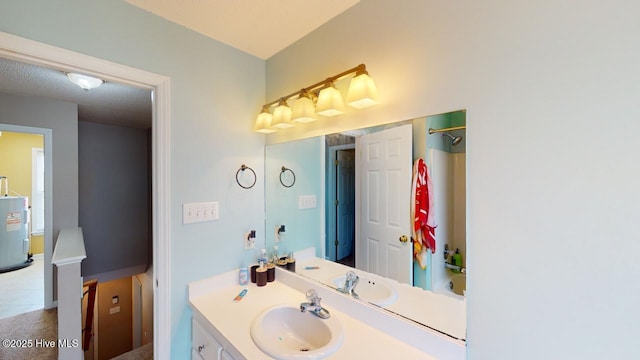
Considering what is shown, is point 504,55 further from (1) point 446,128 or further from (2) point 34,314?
(2) point 34,314

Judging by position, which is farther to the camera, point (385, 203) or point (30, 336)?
point (30, 336)

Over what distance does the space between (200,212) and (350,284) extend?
95 centimetres

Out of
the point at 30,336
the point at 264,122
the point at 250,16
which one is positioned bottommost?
the point at 30,336

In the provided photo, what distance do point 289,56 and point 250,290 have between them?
4.84 feet

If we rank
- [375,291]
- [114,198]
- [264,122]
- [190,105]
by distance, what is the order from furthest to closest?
[114,198] < [264,122] < [190,105] < [375,291]

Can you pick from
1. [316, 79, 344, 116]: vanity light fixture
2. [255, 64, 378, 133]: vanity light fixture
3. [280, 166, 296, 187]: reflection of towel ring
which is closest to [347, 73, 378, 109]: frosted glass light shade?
[255, 64, 378, 133]: vanity light fixture

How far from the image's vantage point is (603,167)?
2.18 feet

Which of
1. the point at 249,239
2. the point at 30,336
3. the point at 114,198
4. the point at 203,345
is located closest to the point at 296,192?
the point at 249,239

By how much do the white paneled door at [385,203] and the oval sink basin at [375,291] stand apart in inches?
2.0

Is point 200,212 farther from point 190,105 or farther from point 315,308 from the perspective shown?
point 315,308

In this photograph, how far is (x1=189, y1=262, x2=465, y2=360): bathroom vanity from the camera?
0.96 m

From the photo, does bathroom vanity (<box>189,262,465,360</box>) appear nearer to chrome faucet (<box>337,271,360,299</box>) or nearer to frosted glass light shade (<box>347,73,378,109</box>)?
chrome faucet (<box>337,271,360,299</box>)

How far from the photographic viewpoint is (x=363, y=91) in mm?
1093

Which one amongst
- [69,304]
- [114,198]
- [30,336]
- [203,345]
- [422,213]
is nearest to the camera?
[422,213]
